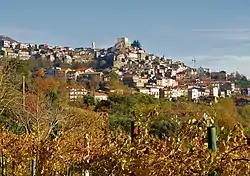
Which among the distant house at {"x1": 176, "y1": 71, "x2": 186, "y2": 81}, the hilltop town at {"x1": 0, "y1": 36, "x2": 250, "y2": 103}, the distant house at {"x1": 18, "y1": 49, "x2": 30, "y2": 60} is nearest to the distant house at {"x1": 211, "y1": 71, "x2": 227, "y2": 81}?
the hilltop town at {"x1": 0, "y1": 36, "x2": 250, "y2": 103}

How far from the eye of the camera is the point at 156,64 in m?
121

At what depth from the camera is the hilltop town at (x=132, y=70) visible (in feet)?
286

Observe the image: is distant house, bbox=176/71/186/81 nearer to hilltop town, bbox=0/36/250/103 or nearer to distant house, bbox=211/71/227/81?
hilltop town, bbox=0/36/250/103

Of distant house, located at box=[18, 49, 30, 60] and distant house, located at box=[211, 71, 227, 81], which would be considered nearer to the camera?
distant house, located at box=[18, 49, 30, 60]

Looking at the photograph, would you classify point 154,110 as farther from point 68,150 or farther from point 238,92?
point 238,92

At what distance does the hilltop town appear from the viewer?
87062mm

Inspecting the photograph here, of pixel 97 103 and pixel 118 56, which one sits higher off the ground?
pixel 118 56

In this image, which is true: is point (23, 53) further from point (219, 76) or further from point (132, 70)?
point (219, 76)

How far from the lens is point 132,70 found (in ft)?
359

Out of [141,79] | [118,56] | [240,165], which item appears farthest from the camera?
[118,56]

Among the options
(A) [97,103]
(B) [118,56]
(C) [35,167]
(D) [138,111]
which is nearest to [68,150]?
(C) [35,167]

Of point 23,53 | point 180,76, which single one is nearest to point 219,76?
point 180,76

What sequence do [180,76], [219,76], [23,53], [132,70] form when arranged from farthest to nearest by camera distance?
[219,76] → [23,53] → [180,76] → [132,70]

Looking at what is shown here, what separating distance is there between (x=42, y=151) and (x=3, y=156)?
1.03 meters
